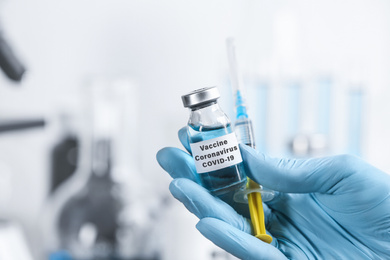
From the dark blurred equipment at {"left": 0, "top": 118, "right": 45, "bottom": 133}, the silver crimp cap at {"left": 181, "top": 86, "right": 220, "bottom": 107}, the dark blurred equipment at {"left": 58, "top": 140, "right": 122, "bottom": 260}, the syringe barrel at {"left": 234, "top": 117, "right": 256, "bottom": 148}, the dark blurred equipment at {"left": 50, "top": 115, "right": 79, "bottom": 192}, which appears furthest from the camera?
the dark blurred equipment at {"left": 50, "top": 115, "right": 79, "bottom": 192}

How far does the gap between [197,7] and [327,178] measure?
1.00 meters

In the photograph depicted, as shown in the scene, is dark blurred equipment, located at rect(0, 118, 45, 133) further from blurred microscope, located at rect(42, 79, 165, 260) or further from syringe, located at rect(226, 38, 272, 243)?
syringe, located at rect(226, 38, 272, 243)

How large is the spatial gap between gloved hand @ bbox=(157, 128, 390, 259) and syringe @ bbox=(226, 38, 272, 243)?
18 millimetres

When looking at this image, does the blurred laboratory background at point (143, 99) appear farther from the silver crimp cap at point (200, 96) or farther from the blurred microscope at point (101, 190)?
the silver crimp cap at point (200, 96)

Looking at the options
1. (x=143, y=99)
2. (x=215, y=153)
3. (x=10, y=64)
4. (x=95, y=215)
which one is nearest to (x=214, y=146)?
(x=215, y=153)

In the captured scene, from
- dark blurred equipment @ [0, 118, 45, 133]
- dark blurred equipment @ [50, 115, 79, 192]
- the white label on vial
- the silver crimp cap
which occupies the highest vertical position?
the silver crimp cap

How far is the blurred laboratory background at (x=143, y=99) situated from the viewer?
40.4 inches

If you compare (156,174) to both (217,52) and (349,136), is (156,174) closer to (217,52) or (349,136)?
(217,52)

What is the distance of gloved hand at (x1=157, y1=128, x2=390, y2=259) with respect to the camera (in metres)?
0.61

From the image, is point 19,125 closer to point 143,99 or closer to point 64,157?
point 64,157

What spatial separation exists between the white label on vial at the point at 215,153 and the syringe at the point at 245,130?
7 cm

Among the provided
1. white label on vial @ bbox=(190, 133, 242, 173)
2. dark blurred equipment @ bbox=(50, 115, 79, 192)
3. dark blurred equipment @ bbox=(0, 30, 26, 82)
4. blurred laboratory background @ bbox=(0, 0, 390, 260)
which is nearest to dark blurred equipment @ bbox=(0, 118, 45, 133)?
blurred laboratory background @ bbox=(0, 0, 390, 260)

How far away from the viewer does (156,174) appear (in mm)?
1486

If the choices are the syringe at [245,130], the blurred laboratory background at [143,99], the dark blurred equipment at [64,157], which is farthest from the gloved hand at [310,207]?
the dark blurred equipment at [64,157]
